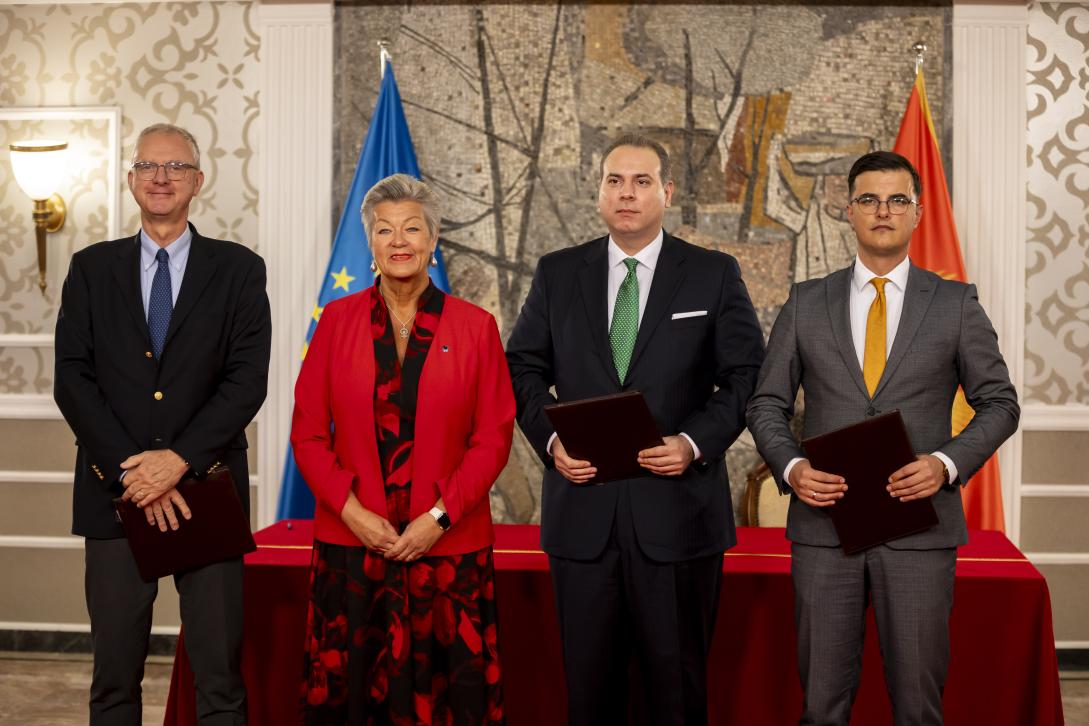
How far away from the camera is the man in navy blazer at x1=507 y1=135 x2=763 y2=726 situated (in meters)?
2.37

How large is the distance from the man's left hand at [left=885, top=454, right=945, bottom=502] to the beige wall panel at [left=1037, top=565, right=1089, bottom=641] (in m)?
2.59

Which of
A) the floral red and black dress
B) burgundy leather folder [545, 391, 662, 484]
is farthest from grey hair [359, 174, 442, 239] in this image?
burgundy leather folder [545, 391, 662, 484]

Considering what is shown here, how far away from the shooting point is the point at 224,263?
2.60 metres

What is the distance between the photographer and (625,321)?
97.8 inches

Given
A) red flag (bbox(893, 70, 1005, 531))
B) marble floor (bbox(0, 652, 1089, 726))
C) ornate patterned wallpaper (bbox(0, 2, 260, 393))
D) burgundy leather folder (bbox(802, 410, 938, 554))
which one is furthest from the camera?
ornate patterned wallpaper (bbox(0, 2, 260, 393))

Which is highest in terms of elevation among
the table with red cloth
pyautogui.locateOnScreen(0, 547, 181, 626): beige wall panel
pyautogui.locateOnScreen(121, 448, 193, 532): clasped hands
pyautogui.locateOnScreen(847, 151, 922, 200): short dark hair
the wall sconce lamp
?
the wall sconce lamp

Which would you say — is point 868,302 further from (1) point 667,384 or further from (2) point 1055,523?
(2) point 1055,523

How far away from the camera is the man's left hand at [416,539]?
2252 millimetres

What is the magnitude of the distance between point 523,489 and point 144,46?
2.48 metres

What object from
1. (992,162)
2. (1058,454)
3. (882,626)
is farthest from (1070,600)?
(882,626)

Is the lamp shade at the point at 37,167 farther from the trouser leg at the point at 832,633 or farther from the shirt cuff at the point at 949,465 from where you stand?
the shirt cuff at the point at 949,465

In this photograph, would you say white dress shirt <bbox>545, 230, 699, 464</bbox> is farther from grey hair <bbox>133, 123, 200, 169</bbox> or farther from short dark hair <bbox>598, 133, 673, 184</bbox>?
grey hair <bbox>133, 123, 200, 169</bbox>

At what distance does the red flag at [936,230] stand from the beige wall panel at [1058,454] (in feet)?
1.08

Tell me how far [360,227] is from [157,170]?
1.72 metres
